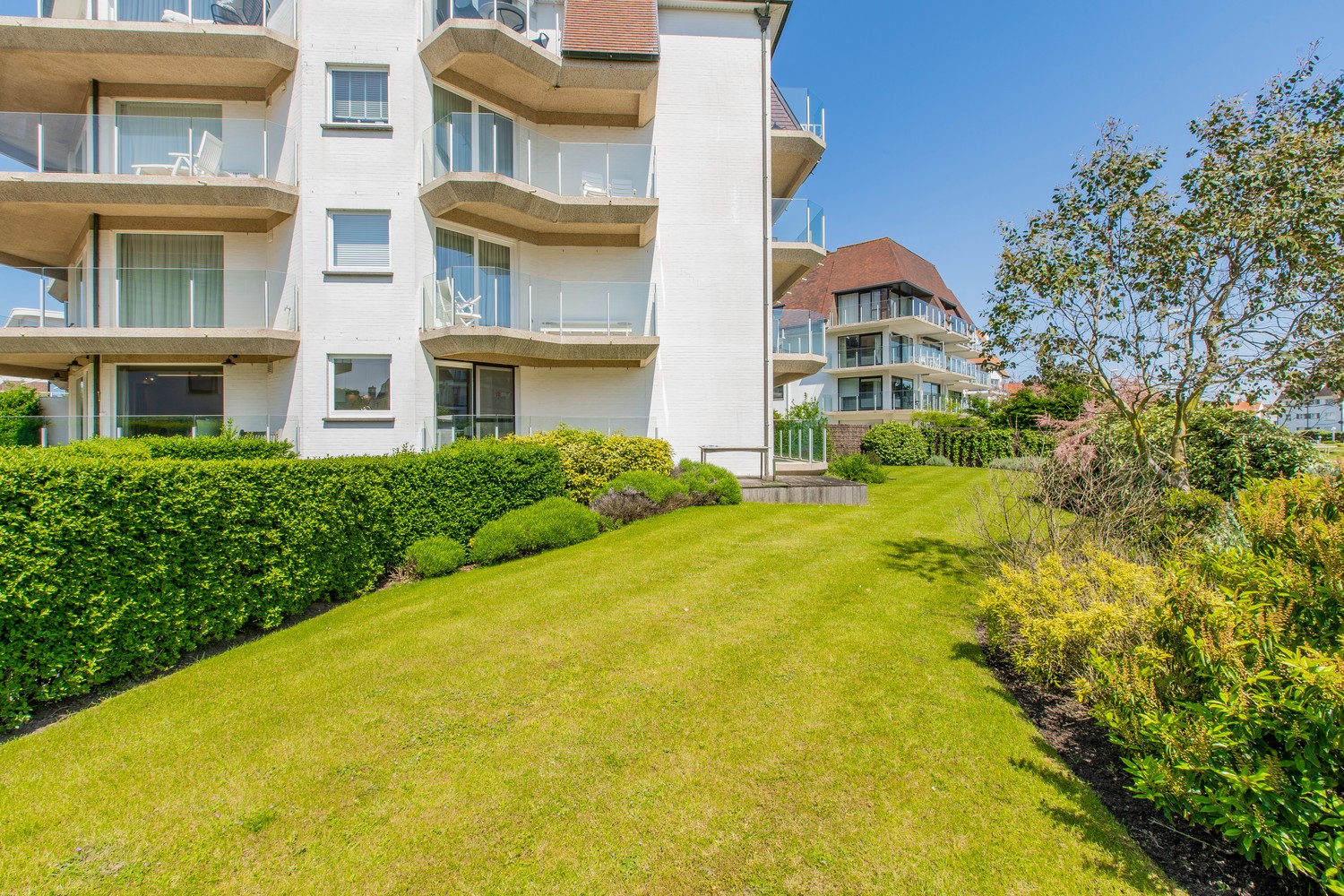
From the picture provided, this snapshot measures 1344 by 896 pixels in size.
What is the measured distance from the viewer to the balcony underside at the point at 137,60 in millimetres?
12469

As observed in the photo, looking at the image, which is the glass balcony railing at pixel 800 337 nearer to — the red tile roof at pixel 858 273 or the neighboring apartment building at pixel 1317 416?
the neighboring apartment building at pixel 1317 416

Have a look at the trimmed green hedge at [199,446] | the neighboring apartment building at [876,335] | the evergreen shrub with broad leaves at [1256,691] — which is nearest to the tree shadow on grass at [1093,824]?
the evergreen shrub with broad leaves at [1256,691]

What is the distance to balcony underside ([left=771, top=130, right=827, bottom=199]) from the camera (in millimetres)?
16641

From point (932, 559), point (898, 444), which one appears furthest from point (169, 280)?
point (898, 444)

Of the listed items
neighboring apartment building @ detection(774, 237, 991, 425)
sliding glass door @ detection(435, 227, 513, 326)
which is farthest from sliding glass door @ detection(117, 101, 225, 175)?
neighboring apartment building @ detection(774, 237, 991, 425)

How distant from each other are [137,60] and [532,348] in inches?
415

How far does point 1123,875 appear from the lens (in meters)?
3.06

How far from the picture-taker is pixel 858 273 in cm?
4012

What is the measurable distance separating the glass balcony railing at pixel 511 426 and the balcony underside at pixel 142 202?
591 cm

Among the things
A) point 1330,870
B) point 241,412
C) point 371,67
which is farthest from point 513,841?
point 371,67

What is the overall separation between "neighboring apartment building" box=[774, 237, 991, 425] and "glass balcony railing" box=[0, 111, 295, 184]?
27181mm

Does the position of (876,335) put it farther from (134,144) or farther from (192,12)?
(134,144)

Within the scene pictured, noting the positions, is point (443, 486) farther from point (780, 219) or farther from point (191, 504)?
point (780, 219)

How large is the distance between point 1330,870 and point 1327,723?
1.86ft
